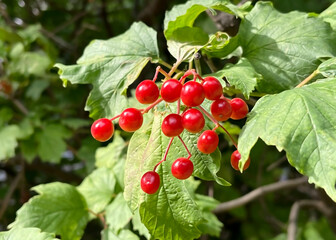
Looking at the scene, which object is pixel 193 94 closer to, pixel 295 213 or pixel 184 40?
pixel 184 40

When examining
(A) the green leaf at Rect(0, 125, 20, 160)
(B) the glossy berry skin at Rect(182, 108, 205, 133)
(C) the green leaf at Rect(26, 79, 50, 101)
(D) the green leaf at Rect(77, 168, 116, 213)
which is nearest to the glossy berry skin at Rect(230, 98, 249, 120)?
(B) the glossy berry skin at Rect(182, 108, 205, 133)

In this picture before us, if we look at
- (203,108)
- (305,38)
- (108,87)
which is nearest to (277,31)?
(305,38)

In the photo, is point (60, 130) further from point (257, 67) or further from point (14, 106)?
point (257, 67)

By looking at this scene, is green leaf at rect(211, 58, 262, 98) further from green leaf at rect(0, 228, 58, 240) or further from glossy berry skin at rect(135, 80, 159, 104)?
green leaf at rect(0, 228, 58, 240)

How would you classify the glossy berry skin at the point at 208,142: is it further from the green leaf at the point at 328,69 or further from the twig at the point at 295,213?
the twig at the point at 295,213

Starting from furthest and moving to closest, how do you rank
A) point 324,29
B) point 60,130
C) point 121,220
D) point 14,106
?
1. point 14,106
2. point 60,130
3. point 121,220
4. point 324,29

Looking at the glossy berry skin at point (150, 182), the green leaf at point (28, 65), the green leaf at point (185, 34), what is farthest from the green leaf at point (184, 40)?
the green leaf at point (28, 65)

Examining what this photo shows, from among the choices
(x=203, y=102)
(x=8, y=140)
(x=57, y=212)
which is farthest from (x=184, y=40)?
(x=8, y=140)
